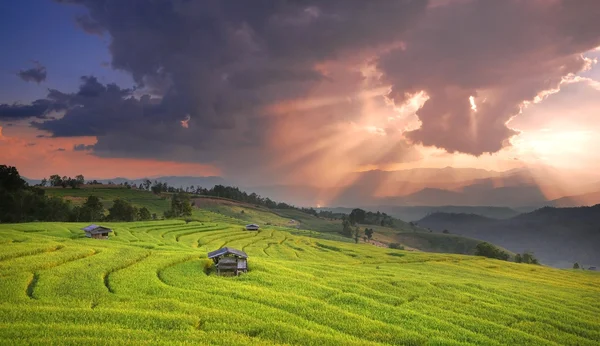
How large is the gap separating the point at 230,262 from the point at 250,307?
13287 mm

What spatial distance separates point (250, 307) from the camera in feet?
83.3

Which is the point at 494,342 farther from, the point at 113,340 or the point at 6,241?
Result: the point at 6,241

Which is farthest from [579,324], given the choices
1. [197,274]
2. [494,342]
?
[197,274]

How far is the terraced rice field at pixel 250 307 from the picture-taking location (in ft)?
65.5

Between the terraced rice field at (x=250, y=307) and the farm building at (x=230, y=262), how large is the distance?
1505 mm

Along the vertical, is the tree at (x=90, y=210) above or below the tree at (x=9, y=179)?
below

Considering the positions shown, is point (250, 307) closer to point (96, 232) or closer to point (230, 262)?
point (230, 262)

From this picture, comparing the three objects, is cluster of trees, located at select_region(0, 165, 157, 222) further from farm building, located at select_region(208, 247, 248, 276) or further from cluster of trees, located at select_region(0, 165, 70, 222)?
farm building, located at select_region(208, 247, 248, 276)

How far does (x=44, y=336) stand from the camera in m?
17.9

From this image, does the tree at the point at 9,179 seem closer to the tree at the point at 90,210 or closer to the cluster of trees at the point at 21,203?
the cluster of trees at the point at 21,203

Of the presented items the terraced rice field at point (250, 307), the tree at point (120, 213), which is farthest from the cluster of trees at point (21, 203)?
the terraced rice field at point (250, 307)

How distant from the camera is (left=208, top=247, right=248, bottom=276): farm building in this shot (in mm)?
37812

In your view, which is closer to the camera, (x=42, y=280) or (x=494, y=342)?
(x=494, y=342)

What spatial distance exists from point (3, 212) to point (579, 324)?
14461 centimetres
